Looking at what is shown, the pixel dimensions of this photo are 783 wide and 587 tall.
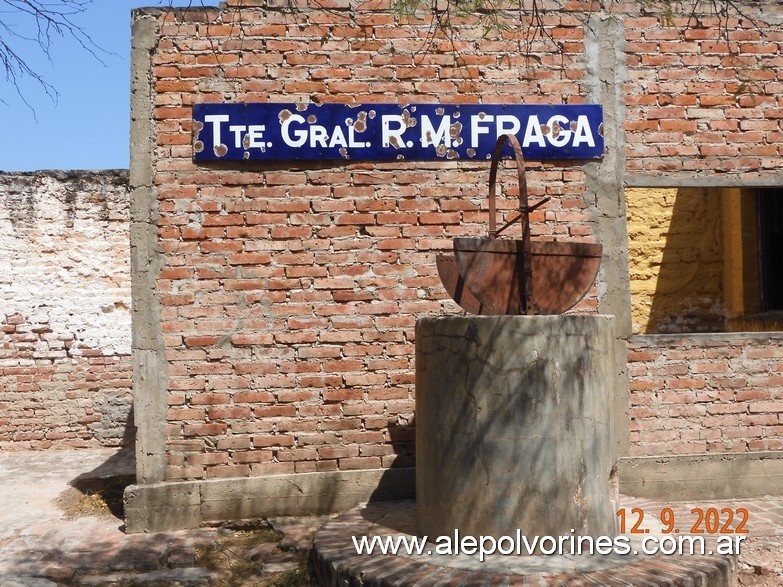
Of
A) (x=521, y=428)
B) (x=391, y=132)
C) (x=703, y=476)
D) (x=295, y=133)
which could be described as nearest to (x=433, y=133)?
(x=391, y=132)

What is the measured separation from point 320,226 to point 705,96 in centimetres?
324

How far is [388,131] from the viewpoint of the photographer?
5.67 m

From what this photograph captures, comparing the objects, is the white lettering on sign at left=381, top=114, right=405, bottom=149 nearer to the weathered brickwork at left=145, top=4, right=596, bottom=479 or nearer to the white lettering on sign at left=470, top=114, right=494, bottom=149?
the weathered brickwork at left=145, top=4, right=596, bottom=479

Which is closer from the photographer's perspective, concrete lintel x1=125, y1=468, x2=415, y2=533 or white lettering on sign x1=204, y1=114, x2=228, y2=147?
concrete lintel x1=125, y1=468, x2=415, y2=533

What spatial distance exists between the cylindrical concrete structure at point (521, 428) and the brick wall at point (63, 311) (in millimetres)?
6509

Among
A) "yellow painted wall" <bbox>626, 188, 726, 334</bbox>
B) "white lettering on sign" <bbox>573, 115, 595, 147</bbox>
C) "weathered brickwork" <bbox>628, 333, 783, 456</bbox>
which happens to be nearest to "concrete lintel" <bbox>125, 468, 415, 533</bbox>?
"weathered brickwork" <bbox>628, 333, 783, 456</bbox>

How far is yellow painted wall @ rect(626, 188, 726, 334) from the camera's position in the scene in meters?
8.98

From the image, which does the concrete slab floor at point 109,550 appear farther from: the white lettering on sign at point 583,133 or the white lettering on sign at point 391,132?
the white lettering on sign at point 583,133

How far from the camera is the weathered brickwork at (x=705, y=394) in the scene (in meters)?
5.75

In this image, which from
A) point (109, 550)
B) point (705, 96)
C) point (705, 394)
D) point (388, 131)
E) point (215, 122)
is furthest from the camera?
point (705, 96)

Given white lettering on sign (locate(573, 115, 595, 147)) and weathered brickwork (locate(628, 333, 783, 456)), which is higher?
white lettering on sign (locate(573, 115, 595, 147))

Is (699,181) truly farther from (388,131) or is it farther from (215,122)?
(215,122)

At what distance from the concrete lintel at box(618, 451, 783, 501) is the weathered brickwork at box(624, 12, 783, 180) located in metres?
2.23

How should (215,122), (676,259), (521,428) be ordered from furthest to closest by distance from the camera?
(676,259) → (215,122) → (521,428)
